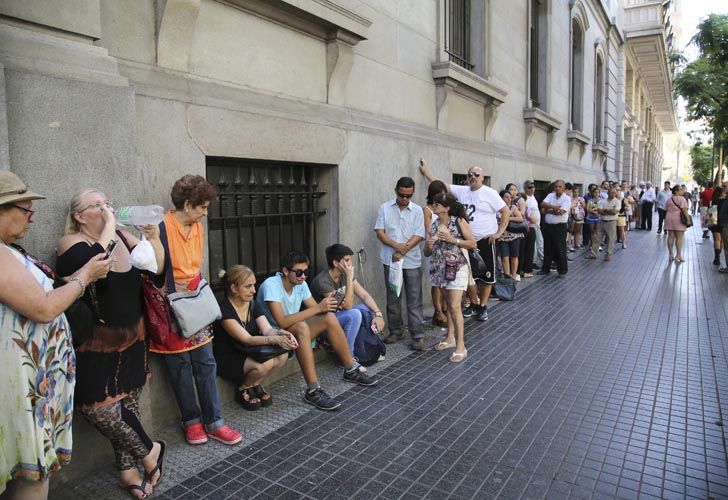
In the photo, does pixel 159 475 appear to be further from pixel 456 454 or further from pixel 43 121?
pixel 43 121

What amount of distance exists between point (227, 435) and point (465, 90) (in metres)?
6.66

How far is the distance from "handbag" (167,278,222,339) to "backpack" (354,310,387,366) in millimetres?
1877

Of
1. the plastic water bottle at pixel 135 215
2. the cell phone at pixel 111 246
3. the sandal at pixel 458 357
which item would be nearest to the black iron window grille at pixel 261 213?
the plastic water bottle at pixel 135 215

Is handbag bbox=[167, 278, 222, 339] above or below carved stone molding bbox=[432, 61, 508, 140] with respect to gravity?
below

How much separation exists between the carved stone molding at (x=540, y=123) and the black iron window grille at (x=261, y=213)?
7.80 meters

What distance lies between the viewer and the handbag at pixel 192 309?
11.1 ft

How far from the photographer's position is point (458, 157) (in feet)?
27.3

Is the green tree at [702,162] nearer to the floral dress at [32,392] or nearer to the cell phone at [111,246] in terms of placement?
the cell phone at [111,246]

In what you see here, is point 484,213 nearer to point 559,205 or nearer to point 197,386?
point 559,205

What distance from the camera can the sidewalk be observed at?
3.12m

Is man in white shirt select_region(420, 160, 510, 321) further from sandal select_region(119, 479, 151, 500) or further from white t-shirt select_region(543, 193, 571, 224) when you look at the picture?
sandal select_region(119, 479, 151, 500)

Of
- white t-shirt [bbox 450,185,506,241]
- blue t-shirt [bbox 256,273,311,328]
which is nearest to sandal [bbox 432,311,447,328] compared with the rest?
white t-shirt [bbox 450,185,506,241]

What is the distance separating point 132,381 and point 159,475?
614 millimetres

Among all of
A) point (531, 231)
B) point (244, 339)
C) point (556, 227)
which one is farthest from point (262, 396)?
point (556, 227)
